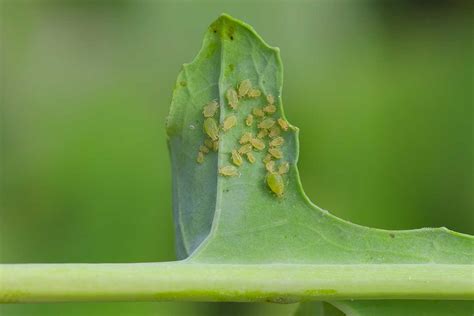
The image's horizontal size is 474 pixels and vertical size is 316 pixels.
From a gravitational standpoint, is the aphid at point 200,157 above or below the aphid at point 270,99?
below

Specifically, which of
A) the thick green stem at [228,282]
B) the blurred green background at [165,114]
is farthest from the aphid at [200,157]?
the blurred green background at [165,114]

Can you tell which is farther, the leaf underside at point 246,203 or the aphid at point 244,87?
the aphid at point 244,87

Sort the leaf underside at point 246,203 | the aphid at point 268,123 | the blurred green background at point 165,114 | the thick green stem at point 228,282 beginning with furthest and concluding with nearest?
1. the blurred green background at point 165,114
2. the aphid at point 268,123
3. the leaf underside at point 246,203
4. the thick green stem at point 228,282

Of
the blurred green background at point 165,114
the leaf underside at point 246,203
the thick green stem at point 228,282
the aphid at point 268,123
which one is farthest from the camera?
the blurred green background at point 165,114

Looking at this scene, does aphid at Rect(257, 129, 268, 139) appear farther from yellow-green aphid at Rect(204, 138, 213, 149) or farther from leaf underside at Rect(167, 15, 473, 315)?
yellow-green aphid at Rect(204, 138, 213, 149)

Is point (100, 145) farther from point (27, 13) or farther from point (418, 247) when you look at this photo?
point (418, 247)

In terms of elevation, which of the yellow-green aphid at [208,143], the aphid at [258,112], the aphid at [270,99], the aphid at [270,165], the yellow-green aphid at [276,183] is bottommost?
the yellow-green aphid at [276,183]

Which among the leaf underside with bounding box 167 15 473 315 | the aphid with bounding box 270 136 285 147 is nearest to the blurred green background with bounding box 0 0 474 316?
the leaf underside with bounding box 167 15 473 315

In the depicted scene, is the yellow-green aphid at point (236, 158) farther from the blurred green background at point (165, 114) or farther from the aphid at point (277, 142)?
the blurred green background at point (165, 114)
